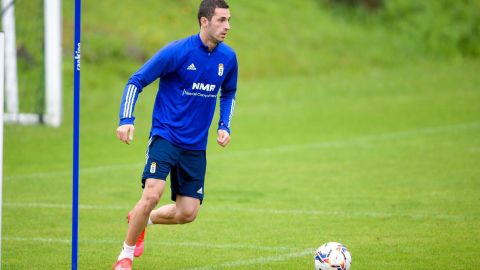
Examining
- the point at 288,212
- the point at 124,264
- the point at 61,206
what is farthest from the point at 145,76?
the point at 61,206

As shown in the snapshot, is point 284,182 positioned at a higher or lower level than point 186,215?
lower

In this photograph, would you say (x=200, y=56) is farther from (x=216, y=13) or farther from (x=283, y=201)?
(x=283, y=201)

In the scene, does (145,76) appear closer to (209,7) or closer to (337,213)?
(209,7)

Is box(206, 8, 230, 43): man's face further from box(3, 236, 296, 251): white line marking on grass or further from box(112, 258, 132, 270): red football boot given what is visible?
box(3, 236, 296, 251): white line marking on grass

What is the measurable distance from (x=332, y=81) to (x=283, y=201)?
17.7m

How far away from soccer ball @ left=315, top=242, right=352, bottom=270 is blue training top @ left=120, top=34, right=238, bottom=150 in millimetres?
1485

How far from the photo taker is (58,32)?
2077 centimetres

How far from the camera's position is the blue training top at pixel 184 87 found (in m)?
8.52

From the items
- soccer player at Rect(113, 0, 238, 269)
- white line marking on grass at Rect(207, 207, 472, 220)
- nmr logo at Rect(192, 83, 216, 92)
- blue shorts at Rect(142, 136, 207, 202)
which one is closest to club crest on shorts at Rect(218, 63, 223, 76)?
soccer player at Rect(113, 0, 238, 269)

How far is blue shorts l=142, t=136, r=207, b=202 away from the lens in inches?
333

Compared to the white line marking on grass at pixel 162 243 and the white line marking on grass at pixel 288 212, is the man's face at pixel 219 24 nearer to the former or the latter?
the white line marking on grass at pixel 162 243

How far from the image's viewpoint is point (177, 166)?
8695mm

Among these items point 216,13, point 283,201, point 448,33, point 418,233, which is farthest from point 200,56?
point 448,33

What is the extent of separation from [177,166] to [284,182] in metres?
6.33
